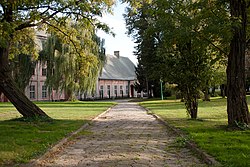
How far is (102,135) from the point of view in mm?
10602

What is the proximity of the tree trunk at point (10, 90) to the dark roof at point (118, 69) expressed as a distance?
5023 centimetres

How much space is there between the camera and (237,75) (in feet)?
34.1

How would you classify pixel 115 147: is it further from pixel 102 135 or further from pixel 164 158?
pixel 102 135

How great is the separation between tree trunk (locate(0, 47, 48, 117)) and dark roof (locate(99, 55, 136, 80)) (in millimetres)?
50234

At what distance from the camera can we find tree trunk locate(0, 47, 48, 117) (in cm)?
1402

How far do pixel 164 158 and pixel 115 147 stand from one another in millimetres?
1738

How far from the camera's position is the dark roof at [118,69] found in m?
68.1

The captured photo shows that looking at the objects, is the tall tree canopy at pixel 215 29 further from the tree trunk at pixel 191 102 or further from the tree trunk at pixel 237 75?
the tree trunk at pixel 191 102

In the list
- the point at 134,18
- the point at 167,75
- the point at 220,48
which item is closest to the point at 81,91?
the point at 134,18

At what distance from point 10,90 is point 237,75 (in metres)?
9.37

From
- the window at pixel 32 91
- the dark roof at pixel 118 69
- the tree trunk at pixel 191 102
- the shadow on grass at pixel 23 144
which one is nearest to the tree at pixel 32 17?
the shadow on grass at pixel 23 144

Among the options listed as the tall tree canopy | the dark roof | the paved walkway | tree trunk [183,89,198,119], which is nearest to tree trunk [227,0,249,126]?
the tall tree canopy

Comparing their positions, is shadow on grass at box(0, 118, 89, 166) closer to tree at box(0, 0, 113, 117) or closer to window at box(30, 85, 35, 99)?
tree at box(0, 0, 113, 117)

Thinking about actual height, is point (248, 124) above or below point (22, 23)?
below
